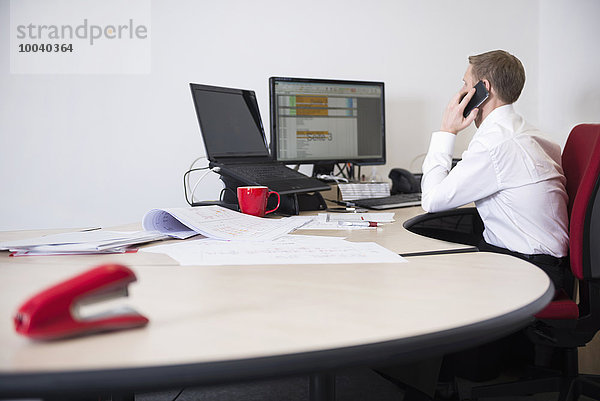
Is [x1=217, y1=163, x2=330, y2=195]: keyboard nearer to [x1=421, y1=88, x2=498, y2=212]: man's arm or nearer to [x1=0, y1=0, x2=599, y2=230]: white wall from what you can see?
[x1=421, y1=88, x2=498, y2=212]: man's arm

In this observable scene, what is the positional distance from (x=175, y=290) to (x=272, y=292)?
0.14m

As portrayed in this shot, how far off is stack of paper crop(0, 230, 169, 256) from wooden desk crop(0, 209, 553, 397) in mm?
85

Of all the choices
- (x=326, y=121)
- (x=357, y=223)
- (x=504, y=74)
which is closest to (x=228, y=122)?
(x=326, y=121)

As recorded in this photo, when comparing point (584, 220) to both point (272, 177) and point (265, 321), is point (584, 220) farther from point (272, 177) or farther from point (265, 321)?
point (265, 321)

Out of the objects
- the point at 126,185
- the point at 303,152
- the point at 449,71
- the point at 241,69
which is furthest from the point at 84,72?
the point at 449,71

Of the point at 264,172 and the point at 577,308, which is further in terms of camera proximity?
the point at 264,172

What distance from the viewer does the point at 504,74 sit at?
1781mm

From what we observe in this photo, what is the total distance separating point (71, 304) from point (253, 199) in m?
1.03

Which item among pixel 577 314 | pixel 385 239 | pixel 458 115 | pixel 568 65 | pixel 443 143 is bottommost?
pixel 577 314

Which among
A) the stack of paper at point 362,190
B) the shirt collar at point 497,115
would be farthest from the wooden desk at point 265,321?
the stack of paper at point 362,190

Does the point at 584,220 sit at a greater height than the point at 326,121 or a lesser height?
lesser

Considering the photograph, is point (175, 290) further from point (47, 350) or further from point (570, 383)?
point (570, 383)

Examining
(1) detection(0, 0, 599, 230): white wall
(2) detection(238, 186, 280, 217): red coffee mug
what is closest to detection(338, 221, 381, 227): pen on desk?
(2) detection(238, 186, 280, 217): red coffee mug

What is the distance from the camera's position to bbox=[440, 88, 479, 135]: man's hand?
187 cm
